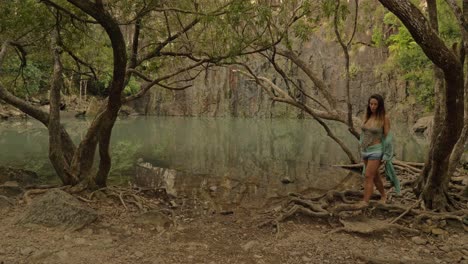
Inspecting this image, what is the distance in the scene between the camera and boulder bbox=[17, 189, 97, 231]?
577cm

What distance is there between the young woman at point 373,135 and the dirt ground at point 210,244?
1.03 metres

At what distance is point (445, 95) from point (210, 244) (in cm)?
420

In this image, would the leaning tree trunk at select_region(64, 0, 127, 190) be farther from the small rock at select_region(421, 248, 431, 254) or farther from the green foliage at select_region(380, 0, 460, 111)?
the green foliage at select_region(380, 0, 460, 111)

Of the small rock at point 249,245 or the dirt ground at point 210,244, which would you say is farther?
the small rock at point 249,245

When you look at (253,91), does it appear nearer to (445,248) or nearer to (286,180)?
(286,180)

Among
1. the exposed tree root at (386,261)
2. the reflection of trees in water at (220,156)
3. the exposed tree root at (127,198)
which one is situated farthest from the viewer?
the reflection of trees in water at (220,156)

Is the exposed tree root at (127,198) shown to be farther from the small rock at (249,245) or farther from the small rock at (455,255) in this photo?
the small rock at (455,255)

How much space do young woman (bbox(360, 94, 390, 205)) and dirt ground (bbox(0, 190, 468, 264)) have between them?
1.03 meters

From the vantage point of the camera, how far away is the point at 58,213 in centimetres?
588

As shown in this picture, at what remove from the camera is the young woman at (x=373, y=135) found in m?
6.21

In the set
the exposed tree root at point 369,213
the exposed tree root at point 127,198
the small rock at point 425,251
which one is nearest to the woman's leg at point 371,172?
the exposed tree root at point 369,213

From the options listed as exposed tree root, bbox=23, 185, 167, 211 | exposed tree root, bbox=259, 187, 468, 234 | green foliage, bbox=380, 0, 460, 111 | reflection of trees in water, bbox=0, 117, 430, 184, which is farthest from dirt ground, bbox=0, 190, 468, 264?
green foliage, bbox=380, 0, 460, 111

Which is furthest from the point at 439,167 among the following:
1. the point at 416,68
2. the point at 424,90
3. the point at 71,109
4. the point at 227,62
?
the point at 71,109

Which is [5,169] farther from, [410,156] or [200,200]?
[410,156]
